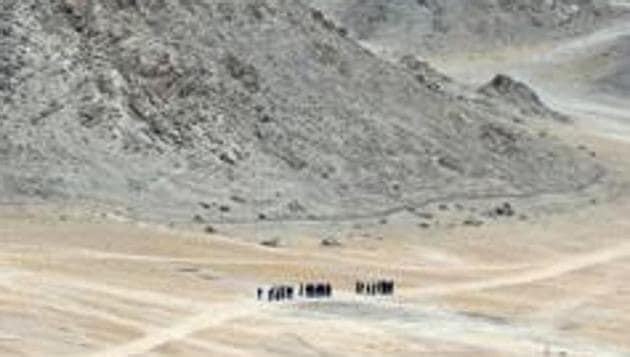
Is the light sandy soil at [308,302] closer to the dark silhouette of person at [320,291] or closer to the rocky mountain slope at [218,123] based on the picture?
the dark silhouette of person at [320,291]

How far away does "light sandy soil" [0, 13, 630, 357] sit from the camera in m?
44.5

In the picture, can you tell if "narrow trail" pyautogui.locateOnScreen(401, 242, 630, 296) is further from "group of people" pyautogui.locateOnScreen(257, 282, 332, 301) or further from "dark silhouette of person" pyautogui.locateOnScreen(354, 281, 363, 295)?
"group of people" pyautogui.locateOnScreen(257, 282, 332, 301)

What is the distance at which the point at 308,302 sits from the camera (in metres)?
50.0

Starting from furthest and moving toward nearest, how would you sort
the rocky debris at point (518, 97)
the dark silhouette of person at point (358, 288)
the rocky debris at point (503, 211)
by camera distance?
the rocky debris at point (518, 97) < the rocky debris at point (503, 211) < the dark silhouette of person at point (358, 288)

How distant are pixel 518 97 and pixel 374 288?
43.9m

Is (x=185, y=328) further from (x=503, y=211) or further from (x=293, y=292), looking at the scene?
(x=503, y=211)

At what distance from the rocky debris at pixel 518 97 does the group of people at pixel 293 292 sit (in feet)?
136

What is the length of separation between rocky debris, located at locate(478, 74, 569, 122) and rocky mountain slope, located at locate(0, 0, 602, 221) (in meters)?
18.2

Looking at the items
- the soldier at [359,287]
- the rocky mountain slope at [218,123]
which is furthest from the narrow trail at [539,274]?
the rocky mountain slope at [218,123]

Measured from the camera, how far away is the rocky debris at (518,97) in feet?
306

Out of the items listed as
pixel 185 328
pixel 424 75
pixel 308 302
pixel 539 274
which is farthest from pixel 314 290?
pixel 424 75

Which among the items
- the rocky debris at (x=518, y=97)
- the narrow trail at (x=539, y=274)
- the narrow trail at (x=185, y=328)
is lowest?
the narrow trail at (x=185, y=328)

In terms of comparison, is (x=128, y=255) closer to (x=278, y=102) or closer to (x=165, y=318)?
(x=165, y=318)

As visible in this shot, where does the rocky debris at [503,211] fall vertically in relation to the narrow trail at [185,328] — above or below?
above
